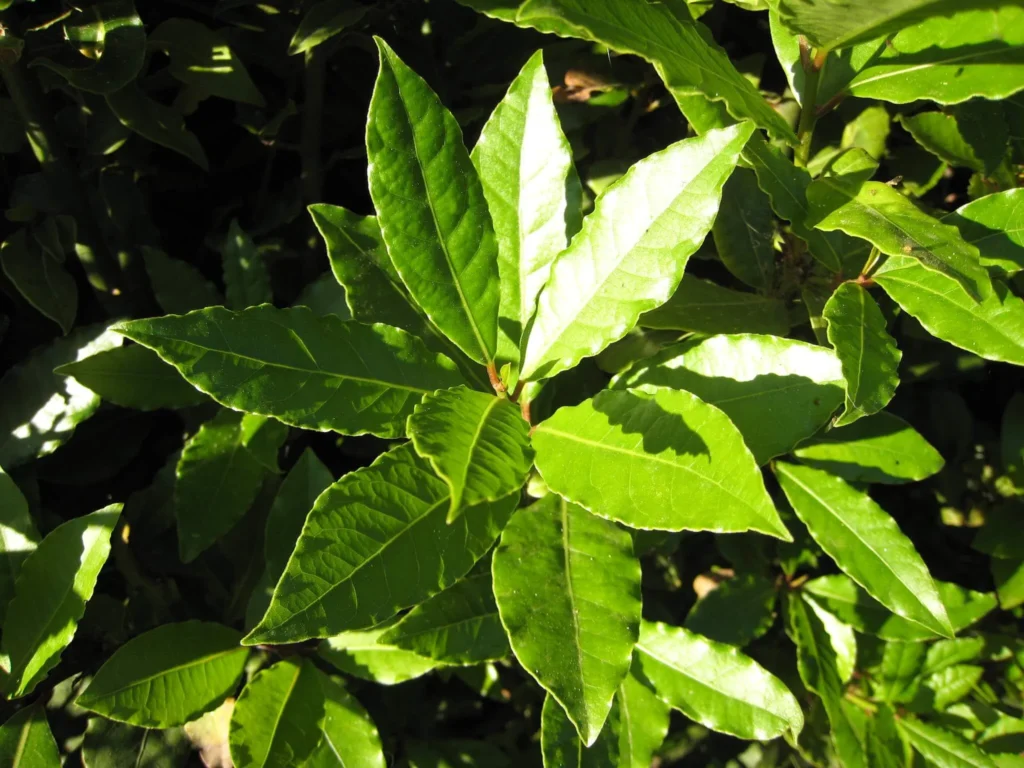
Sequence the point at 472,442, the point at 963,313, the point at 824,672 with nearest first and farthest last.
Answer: the point at 472,442 → the point at 963,313 → the point at 824,672

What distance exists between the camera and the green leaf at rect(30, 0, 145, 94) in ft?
4.11

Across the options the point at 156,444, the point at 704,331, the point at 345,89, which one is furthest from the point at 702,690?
the point at 345,89

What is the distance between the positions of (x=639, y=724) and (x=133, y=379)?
0.95 meters

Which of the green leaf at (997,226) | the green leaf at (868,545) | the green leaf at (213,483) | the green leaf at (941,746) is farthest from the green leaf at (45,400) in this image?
the green leaf at (941,746)

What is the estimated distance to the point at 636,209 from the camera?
964mm

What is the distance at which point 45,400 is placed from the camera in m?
1.37

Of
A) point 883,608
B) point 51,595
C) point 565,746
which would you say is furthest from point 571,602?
point 883,608

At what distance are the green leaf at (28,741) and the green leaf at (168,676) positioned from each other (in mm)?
83

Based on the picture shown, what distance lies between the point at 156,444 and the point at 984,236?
1.47 meters

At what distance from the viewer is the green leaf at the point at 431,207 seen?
3.17ft

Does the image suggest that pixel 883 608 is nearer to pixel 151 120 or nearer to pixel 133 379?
pixel 133 379

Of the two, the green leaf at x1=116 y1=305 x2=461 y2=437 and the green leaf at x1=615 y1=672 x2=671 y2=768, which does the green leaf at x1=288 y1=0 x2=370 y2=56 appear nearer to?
the green leaf at x1=116 y1=305 x2=461 y2=437

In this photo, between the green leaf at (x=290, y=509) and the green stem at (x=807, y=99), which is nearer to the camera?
the green stem at (x=807, y=99)

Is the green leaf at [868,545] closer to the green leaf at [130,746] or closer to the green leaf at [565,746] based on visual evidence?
the green leaf at [565,746]
